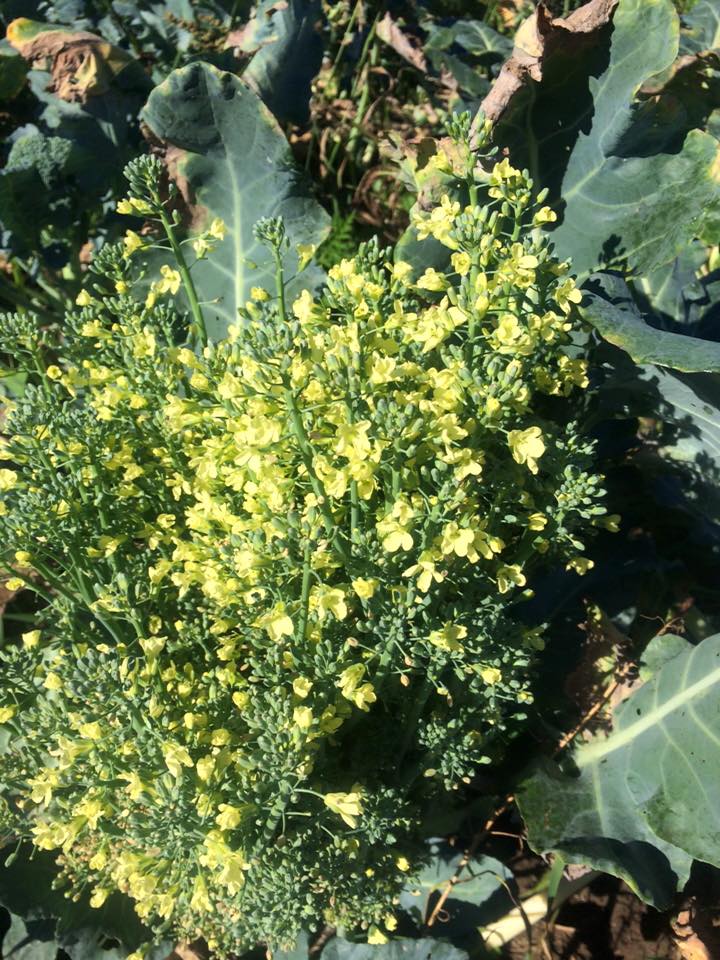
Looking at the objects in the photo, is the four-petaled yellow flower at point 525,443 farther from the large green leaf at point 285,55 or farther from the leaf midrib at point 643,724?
the large green leaf at point 285,55

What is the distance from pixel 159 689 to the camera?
4.75 ft

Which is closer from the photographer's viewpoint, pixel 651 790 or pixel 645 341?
pixel 645 341

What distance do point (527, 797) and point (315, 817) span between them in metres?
0.62

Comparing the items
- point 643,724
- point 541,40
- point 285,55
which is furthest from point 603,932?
point 285,55

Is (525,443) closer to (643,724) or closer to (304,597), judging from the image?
(304,597)

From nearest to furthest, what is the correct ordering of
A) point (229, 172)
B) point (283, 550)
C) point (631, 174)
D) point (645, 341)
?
1. point (283, 550)
2. point (645, 341)
3. point (631, 174)
4. point (229, 172)

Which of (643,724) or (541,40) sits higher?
(541,40)

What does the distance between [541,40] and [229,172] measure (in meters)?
0.87

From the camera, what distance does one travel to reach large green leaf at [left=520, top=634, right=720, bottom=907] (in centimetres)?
183

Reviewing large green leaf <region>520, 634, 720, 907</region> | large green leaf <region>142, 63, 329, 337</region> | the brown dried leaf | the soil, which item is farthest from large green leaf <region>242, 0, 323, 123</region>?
the soil

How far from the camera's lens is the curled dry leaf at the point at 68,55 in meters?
2.61

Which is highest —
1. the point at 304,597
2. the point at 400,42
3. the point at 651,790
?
the point at 400,42

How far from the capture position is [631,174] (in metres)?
2.18

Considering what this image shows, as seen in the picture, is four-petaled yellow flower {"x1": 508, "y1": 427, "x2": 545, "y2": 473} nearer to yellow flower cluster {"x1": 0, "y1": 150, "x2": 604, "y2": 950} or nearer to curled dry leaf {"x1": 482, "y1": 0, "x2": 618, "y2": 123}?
yellow flower cluster {"x1": 0, "y1": 150, "x2": 604, "y2": 950}
